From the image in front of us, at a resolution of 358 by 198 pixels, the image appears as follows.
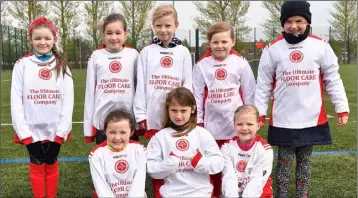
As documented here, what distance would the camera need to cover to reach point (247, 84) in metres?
3.55

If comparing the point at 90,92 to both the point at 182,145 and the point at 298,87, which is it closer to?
the point at 182,145

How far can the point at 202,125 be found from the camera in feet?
11.7

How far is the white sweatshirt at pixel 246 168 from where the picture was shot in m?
3.01

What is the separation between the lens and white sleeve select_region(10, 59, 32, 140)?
3225mm

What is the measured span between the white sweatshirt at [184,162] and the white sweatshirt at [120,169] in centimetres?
9

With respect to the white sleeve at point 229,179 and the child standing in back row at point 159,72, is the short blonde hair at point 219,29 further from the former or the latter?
the white sleeve at point 229,179

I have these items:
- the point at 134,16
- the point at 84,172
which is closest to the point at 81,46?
the point at 134,16

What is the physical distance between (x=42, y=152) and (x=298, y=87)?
2.15 m

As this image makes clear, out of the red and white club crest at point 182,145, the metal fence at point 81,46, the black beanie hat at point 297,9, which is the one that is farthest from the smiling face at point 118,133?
the metal fence at point 81,46

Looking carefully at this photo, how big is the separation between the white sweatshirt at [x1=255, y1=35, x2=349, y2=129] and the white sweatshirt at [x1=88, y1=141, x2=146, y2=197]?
1.13m

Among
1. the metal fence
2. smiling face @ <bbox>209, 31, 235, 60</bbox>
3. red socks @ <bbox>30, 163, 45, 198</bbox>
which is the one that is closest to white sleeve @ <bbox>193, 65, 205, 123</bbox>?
smiling face @ <bbox>209, 31, 235, 60</bbox>

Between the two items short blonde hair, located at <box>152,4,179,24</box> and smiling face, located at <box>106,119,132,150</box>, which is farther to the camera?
short blonde hair, located at <box>152,4,179,24</box>

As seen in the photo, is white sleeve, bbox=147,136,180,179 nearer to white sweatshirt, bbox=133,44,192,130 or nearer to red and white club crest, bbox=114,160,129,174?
red and white club crest, bbox=114,160,129,174

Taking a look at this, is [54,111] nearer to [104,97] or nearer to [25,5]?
[104,97]
